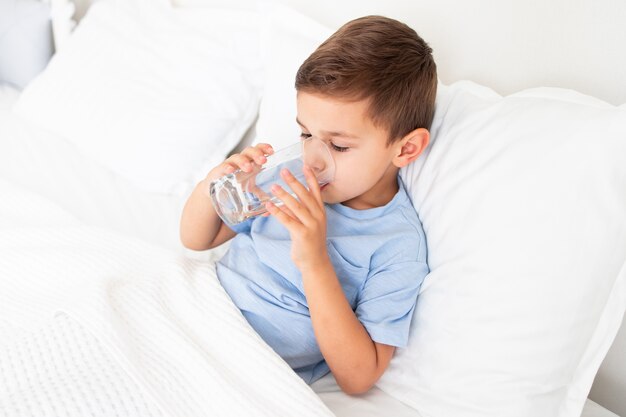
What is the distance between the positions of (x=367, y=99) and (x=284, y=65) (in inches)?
15.6

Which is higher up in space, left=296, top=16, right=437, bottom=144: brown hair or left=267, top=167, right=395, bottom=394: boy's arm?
→ left=296, top=16, right=437, bottom=144: brown hair

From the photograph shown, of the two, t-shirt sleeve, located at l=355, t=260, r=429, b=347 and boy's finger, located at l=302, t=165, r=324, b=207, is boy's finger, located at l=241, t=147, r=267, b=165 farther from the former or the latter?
t-shirt sleeve, located at l=355, t=260, r=429, b=347

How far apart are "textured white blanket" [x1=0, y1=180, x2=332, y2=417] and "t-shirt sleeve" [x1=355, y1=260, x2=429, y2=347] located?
157mm


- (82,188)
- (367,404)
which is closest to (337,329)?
(367,404)

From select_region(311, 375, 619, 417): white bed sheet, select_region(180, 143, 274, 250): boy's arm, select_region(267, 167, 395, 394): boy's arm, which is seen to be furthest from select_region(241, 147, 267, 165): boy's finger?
select_region(311, 375, 619, 417): white bed sheet

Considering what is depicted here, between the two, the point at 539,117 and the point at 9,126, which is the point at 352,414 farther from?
the point at 9,126

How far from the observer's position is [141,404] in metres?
0.78

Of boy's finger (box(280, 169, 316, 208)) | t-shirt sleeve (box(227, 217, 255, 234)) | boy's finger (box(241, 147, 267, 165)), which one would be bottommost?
t-shirt sleeve (box(227, 217, 255, 234))

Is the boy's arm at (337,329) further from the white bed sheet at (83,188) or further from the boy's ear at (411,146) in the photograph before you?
the white bed sheet at (83,188)

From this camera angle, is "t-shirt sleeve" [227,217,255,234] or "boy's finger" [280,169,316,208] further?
"t-shirt sleeve" [227,217,255,234]

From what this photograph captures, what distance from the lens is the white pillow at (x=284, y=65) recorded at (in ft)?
4.05

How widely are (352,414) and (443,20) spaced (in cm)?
76

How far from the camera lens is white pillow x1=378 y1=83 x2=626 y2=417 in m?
0.81

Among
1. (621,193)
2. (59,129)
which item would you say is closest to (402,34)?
(621,193)
